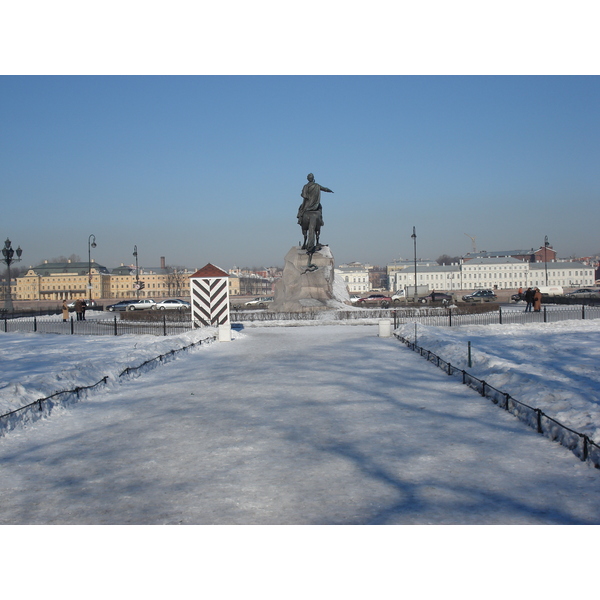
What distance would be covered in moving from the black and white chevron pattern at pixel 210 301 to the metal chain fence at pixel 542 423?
11.1m

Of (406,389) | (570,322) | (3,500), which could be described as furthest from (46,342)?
(570,322)

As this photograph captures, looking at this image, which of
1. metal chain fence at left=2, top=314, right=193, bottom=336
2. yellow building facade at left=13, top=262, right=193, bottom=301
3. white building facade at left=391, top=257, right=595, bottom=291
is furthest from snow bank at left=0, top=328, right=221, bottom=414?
white building facade at left=391, top=257, right=595, bottom=291

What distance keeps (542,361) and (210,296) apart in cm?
1166

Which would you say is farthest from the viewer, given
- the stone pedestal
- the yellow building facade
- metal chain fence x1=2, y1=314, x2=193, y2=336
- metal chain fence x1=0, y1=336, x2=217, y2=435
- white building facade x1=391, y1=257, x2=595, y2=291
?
white building facade x1=391, y1=257, x2=595, y2=291

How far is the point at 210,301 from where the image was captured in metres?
20.8

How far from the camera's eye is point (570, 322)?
23344 millimetres

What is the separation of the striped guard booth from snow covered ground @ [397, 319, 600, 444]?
21.2 feet

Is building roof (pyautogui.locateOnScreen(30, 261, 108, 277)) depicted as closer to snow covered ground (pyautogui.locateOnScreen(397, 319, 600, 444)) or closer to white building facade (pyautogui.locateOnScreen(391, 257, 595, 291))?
white building facade (pyautogui.locateOnScreen(391, 257, 595, 291))

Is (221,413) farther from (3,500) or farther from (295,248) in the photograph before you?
(295,248)

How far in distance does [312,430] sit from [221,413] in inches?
65.0

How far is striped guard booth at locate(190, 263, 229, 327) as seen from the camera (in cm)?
2025

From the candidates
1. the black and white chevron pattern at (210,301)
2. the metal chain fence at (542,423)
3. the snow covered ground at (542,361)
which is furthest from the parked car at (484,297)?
the metal chain fence at (542,423)

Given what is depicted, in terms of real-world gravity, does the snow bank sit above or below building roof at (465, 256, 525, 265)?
below

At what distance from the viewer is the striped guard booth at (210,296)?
20250 millimetres
